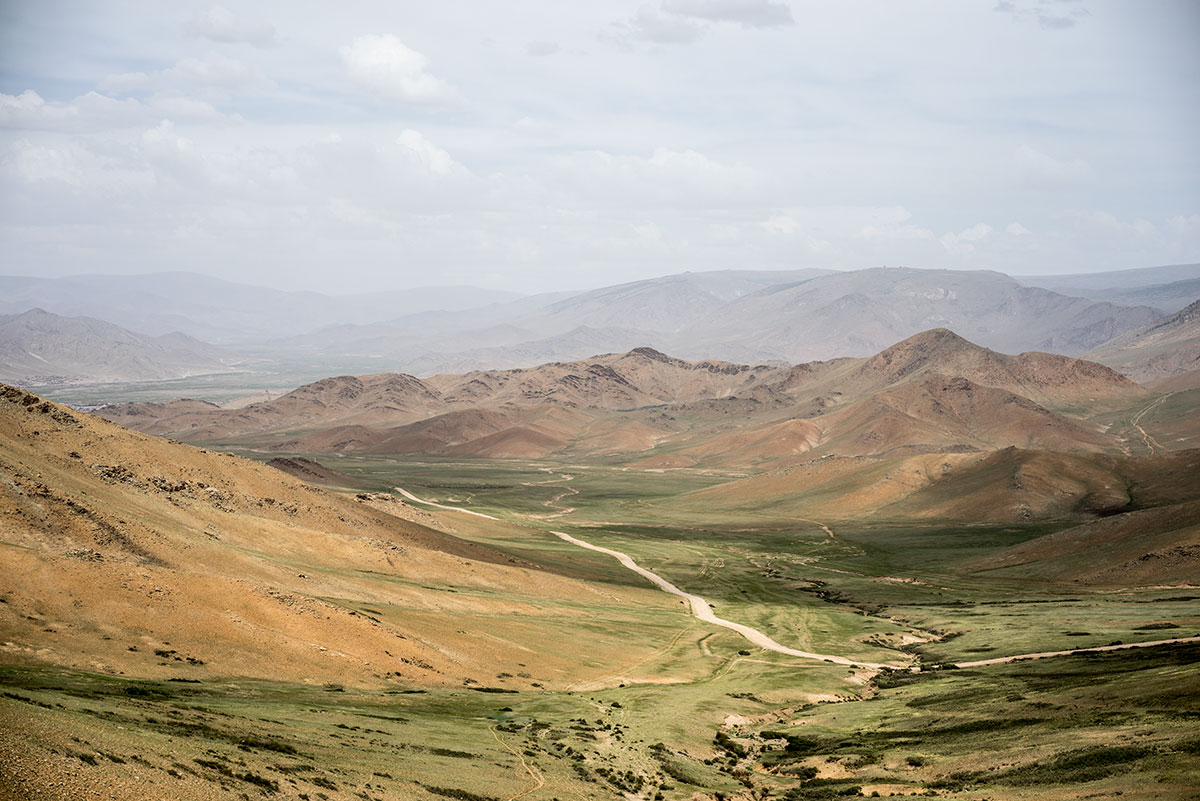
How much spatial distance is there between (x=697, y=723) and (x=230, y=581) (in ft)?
108

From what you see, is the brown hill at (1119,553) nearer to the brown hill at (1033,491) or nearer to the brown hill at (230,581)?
the brown hill at (1033,491)

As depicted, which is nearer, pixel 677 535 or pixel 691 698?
pixel 691 698

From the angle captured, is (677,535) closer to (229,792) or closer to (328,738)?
(328,738)

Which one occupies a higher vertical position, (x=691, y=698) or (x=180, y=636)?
(x=180, y=636)

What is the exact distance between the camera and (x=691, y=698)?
222 ft

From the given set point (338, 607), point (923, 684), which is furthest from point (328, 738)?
point (923, 684)

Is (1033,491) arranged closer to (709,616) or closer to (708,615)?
(708,615)

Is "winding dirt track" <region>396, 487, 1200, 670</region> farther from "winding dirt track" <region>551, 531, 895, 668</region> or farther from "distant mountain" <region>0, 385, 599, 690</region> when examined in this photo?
"distant mountain" <region>0, 385, 599, 690</region>

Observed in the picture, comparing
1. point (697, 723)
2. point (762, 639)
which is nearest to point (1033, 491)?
point (762, 639)

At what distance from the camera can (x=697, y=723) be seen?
6097cm

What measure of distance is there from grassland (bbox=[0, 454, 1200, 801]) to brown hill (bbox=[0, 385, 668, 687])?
124 inches

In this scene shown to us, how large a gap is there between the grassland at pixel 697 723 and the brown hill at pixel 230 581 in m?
3.15

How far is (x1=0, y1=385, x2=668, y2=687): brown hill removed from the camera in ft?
180

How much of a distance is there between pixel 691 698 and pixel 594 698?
24.2 ft
